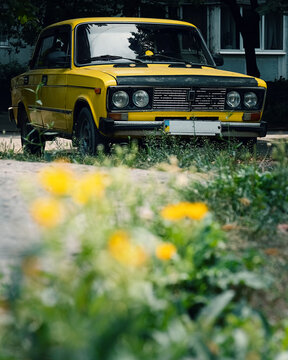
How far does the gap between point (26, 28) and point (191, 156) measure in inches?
557

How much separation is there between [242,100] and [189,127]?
32.9 inches

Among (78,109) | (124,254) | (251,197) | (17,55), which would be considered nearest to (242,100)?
(78,109)

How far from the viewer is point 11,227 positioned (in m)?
3.62

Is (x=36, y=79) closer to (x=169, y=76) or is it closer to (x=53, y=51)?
(x=53, y=51)

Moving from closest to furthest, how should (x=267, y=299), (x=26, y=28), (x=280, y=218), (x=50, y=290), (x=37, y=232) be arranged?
(x=50, y=290) → (x=267, y=299) → (x=37, y=232) → (x=280, y=218) → (x=26, y=28)

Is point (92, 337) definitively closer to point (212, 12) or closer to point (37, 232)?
point (37, 232)

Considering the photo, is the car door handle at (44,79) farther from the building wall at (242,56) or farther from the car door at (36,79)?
the building wall at (242,56)

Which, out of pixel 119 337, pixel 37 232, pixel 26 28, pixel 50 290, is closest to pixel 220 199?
pixel 37 232

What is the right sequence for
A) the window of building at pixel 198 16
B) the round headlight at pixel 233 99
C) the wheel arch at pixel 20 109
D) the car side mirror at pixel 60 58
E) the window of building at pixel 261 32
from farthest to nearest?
the window of building at pixel 261 32, the window of building at pixel 198 16, the wheel arch at pixel 20 109, the car side mirror at pixel 60 58, the round headlight at pixel 233 99

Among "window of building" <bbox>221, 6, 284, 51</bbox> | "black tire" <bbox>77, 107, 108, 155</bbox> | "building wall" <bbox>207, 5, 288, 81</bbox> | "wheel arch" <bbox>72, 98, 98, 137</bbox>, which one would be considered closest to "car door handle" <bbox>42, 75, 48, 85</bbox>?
"wheel arch" <bbox>72, 98, 98, 137</bbox>

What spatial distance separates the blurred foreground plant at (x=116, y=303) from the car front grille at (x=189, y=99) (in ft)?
15.8

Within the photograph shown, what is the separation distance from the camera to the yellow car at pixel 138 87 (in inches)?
293

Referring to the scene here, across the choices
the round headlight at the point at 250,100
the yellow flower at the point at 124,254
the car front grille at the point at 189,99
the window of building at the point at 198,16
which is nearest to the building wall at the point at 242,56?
the window of building at the point at 198,16

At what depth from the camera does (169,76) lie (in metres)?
7.61
